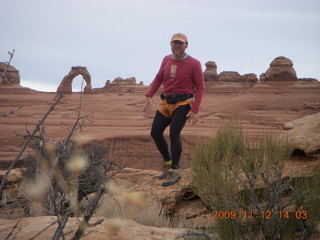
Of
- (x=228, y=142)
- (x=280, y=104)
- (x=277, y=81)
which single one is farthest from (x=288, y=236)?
(x=277, y=81)

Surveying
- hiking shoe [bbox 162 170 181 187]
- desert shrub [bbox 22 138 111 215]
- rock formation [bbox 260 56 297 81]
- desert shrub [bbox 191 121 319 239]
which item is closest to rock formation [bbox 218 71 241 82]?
rock formation [bbox 260 56 297 81]

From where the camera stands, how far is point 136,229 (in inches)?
92.1

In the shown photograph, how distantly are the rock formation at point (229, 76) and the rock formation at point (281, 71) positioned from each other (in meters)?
3.08

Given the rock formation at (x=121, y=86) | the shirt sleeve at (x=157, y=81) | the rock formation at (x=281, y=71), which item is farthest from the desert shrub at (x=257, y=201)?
the rock formation at (x=121, y=86)

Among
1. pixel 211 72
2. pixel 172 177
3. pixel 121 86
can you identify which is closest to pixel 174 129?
pixel 172 177

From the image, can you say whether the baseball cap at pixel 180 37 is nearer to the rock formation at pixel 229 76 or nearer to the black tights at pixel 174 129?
the black tights at pixel 174 129

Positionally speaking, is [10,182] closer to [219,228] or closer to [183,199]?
[183,199]

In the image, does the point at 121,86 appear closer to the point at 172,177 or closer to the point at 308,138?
the point at 172,177

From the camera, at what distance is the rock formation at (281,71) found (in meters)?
30.7

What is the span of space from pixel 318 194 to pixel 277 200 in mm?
318

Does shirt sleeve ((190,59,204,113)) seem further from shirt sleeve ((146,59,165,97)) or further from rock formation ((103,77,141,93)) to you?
rock formation ((103,77,141,93))

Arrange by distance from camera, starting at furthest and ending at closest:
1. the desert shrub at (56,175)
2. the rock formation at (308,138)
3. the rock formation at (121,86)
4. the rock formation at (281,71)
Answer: the rock formation at (121,86)
the rock formation at (281,71)
the rock formation at (308,138)
the desert shrub at (56,175)

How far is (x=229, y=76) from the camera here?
114 feet

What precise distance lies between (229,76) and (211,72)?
2149mm
